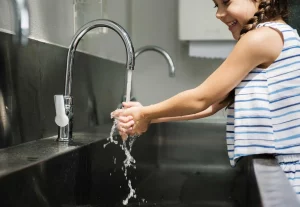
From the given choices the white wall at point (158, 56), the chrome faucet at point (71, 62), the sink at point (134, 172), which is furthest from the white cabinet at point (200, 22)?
the chrome faucet at point (71, 62)

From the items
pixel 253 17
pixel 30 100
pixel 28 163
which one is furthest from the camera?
pixel 30 100

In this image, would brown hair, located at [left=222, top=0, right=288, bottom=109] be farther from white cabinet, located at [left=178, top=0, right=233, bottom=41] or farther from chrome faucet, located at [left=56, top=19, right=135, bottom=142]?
white cabinet, located at [left=178, top=0, right=233, bottom=41]

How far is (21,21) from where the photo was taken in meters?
0.87

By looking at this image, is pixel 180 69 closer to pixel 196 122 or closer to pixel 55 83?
pixel 196 122

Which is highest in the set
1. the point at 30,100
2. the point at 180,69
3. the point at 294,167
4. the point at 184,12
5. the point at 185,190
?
the point at 184,12

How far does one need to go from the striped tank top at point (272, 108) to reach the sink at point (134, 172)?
0.85ft

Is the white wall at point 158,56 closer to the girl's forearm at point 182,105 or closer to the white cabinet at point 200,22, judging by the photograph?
the white cabinet at point 200,22

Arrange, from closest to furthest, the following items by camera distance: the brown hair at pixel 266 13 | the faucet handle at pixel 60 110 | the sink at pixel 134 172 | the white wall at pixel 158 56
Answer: the sink at pixel 134 172
the brown hair at pixel 266 13
the faucet handle at pixel 60 110
the white wall at pixel 158 56

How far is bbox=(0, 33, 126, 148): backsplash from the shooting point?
0.79 meters

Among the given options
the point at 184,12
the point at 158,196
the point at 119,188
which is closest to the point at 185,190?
the point at 158,196

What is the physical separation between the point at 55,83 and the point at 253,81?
1.81ft

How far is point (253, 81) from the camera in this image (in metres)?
0.72

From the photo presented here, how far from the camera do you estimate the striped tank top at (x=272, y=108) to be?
2.25 ft

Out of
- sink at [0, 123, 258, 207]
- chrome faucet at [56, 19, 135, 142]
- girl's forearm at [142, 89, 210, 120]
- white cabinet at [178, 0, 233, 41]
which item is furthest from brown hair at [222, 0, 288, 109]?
white cabinet at [178, 0, 233, 41]
